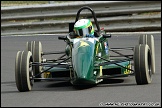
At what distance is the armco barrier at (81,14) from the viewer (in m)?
18.3

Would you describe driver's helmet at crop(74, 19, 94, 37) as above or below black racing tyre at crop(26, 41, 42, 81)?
above

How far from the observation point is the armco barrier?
60.2 ft

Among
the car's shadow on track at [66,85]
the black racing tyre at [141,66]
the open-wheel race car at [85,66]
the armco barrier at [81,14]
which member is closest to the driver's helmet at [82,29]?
the open-wheel race car at [85,66]

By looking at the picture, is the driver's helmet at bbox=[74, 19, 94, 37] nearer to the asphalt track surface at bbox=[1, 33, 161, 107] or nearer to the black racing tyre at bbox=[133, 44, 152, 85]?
the asphalt track surface at bbox=[1, 33, 161, 107]

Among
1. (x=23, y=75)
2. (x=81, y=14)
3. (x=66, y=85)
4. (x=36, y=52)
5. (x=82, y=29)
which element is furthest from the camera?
(x=81, y=14)

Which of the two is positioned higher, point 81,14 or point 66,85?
point 81,14

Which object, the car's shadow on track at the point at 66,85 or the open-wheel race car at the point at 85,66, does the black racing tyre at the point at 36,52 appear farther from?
the open-wheel race car at the point at 85,66

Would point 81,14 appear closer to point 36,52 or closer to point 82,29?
point 36,52

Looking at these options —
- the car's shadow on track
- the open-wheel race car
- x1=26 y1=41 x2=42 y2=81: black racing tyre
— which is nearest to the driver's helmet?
the open-wheel race car

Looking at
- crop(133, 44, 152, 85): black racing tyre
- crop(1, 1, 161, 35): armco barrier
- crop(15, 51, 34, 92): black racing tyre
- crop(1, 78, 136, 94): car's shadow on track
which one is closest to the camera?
crop(133, 44, 152, 85): black racing tyre

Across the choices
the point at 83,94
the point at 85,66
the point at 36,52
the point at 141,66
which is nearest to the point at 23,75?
the point at 85,66

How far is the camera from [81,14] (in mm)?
18922

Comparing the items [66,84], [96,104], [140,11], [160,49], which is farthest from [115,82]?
[140,11]

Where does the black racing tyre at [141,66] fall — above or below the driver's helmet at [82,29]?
below
